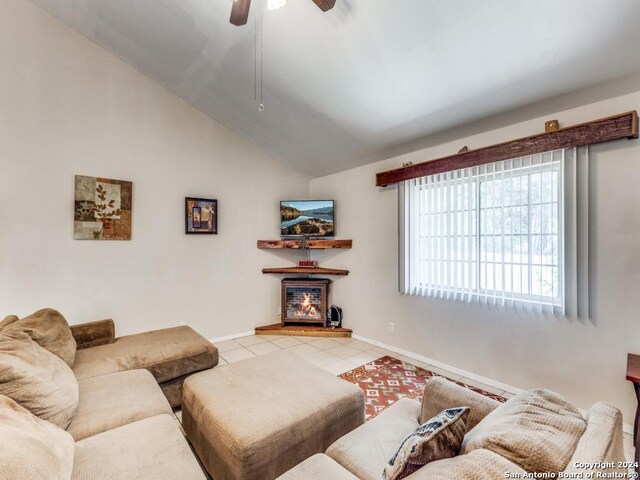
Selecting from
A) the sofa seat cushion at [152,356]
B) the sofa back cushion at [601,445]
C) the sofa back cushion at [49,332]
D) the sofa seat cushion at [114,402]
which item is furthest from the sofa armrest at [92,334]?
the sofa back cushion at [601,445]

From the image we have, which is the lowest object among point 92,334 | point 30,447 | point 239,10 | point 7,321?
point 92,334

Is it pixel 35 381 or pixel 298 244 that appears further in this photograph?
pixel 298 244

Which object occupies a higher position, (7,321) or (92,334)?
(7,321)

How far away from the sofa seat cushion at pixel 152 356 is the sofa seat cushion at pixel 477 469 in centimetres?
217

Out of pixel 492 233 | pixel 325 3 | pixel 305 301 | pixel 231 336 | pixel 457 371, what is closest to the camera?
Answer: pixel 325 3

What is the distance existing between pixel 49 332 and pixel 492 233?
12.1ft

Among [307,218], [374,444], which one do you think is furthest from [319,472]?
[307,218]

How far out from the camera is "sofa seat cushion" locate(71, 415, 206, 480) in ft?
3.78

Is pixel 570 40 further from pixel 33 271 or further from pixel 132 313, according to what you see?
pixel 33 271

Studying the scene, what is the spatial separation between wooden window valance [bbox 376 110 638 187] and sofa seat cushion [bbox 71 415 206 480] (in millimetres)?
3120

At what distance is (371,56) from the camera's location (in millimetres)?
2426

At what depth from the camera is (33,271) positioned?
112 inches

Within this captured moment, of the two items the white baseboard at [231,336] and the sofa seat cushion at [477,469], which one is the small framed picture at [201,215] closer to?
the white baseboard at [231,336]

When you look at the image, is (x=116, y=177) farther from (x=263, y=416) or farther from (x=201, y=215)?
(x=263, y=416)
